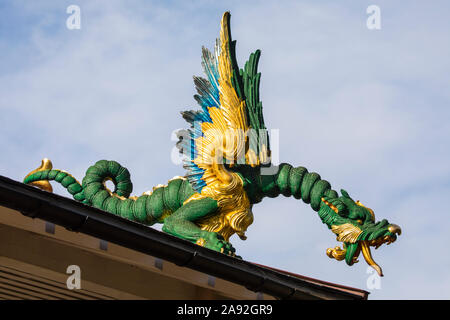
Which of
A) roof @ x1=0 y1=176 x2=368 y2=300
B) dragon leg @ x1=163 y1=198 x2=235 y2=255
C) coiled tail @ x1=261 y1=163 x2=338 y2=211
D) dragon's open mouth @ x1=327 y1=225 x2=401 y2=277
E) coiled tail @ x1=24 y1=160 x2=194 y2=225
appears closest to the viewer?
roof @ x1=0 y1=176 x2=368 y2=300

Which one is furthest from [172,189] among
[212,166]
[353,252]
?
[353,252]

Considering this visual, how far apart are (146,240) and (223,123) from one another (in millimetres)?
6216

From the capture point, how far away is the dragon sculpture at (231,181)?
14.5m

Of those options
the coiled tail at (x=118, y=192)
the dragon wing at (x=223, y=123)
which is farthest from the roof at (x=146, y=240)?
the coiled tail at (x=118, y=192)

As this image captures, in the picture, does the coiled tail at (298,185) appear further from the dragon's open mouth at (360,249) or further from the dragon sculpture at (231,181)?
the dragon's open mouth at (360,249)

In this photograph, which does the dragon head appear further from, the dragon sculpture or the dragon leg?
the dragon leg

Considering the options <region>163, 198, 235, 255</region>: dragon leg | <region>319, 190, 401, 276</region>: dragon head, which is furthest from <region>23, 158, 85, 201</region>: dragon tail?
<region>319, 190, 401, 276</region>: dragon head

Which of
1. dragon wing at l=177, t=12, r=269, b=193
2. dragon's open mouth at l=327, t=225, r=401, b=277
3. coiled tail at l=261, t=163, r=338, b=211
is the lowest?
dragon's open mouth at l=327, t=225, r=401, b=277

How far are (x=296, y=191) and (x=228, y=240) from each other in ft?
4.50

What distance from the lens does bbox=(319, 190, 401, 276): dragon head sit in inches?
558

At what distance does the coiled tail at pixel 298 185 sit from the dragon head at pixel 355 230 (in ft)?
0.98
